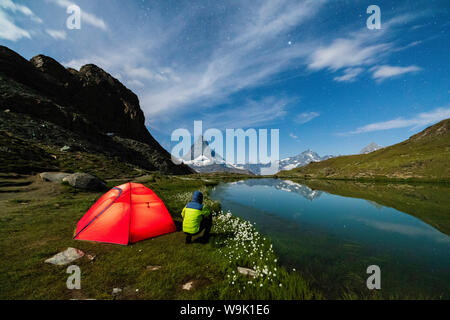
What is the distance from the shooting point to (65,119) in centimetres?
7950

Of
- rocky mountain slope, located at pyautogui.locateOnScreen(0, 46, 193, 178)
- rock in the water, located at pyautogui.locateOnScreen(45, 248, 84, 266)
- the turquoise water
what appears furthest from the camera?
rocky mountain slope, located at pyautogui.locateOnScreen(0, 46, 193, 178)

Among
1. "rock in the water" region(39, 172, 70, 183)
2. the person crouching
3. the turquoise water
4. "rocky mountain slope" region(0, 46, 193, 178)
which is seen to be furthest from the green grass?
"rocky mountain slope" region(0, 46, 193, 178)

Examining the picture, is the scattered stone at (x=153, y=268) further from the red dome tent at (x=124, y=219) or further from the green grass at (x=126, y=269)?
the red dome tent at (x=124, y=219)

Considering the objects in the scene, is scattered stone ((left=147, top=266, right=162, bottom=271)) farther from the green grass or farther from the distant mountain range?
the distant mountain range

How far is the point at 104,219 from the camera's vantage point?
32.0 ft

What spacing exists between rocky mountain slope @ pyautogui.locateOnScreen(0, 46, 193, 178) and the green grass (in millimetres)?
22060

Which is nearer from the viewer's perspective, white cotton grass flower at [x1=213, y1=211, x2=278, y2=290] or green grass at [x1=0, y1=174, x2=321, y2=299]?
green grass at [x1=0, y1=174, x2=321, y2=299]

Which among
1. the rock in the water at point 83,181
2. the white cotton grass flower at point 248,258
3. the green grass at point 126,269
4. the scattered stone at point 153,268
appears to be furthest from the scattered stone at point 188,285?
the rock in the water at point 83,181

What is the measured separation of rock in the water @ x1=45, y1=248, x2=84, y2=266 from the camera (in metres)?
7.24

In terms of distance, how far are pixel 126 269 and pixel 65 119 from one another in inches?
4081

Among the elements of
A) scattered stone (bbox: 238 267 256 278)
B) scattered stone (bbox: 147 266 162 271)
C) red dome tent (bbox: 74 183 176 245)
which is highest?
red dome tent (bbox: 74 183 176 245)

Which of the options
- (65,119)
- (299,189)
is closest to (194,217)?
(299,189)

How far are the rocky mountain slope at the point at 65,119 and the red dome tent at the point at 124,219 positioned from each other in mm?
23926

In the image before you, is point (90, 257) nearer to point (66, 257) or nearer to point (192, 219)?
point (66, 257)
